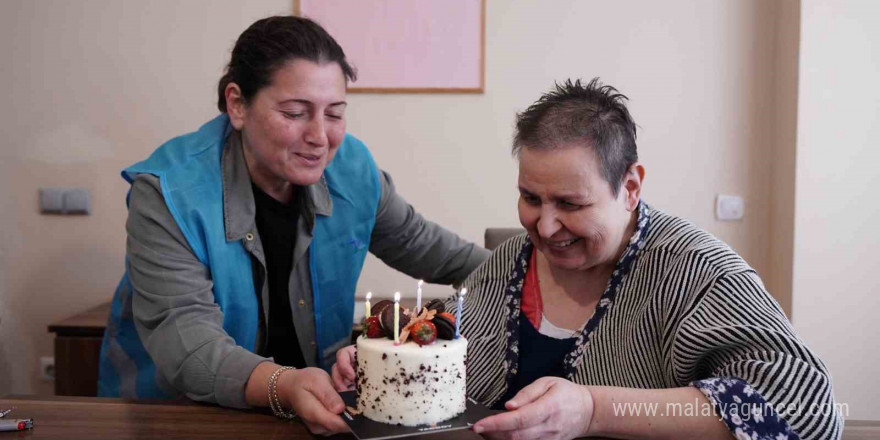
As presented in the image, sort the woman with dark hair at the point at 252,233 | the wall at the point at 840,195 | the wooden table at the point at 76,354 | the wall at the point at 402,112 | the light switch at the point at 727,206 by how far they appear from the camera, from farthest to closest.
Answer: the light switch at the point at 727,206 < the wall at the point at 402,112 < the wall at the point at 840,195 < the wooden table at the point at 76,354 < the woman with dark hair at the point at 252,233

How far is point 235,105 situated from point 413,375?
38.3 inches

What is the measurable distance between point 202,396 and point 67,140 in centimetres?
197

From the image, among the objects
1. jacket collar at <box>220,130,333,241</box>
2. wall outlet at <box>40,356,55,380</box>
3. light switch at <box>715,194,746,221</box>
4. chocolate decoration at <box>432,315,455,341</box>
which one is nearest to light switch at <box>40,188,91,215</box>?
wall outlet at <box>40,356,55,380</box>

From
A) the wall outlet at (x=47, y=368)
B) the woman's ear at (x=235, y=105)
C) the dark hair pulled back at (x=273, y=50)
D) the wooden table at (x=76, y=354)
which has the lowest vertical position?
the wall outlet at (x=47, y=368)

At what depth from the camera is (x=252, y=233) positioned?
1.70 metres

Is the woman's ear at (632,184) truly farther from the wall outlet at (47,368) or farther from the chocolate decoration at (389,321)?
the wall outlet at (47,368)

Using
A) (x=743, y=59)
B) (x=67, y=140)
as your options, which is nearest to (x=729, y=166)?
(x=743, y=59)

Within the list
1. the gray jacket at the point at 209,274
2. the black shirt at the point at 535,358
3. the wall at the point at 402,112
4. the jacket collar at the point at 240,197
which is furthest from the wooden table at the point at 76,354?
the black shirt at the point at 535,358

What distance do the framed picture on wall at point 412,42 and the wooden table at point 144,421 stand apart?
6.11ft

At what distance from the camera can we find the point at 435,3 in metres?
2.93

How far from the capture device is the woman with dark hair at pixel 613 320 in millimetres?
1090

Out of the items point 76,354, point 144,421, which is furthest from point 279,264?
point 76,354

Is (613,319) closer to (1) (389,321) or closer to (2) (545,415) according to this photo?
(2) (545,415)

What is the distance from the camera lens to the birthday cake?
1.07 metres
